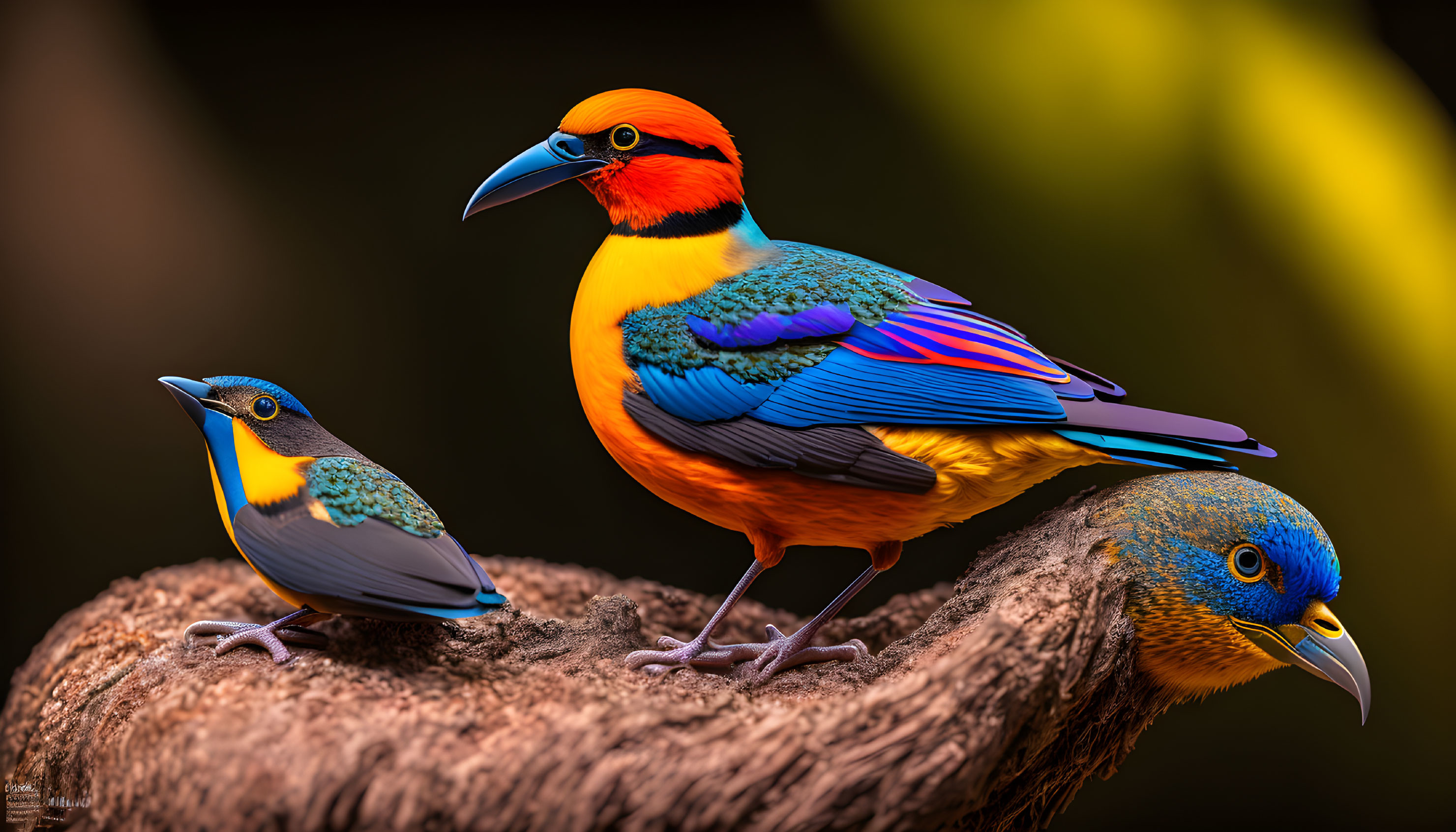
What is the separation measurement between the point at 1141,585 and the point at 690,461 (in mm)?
933

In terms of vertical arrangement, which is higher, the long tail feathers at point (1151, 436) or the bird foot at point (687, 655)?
the long tail feathers at point (1151, 436)

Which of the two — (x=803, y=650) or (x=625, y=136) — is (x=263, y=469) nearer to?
(x=625, y=136)

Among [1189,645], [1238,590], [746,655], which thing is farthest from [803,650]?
[1238,590]

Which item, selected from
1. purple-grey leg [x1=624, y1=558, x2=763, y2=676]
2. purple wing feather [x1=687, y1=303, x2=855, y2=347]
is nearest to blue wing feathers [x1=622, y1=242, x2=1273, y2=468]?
purple wing feather [x1=687, y1=303, x2=855, y2=347]

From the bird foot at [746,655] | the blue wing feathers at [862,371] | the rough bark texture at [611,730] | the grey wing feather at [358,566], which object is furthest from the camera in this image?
the bird foot at [746,655]

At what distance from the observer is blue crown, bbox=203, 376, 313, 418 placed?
1846 mm

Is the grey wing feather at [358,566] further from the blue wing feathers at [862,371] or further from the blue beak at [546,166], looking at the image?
the blue beak at [546,166]

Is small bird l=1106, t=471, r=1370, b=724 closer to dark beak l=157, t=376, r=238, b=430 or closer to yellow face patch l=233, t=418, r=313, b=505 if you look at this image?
yellow face patch l=233, t=418, r=313, b=505

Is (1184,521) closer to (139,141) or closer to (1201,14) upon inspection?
(1201,14)

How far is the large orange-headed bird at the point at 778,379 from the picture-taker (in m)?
1.81

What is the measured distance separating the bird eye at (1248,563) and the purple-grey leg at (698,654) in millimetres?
961

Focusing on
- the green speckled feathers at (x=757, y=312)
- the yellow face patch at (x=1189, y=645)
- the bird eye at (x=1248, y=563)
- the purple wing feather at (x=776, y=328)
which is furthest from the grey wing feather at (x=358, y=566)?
the bird eye at (x=1248, y=563)

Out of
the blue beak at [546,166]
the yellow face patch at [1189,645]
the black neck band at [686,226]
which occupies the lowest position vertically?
the yellow face patch at [1189,645]

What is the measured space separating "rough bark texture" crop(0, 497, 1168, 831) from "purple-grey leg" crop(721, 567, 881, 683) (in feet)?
0.17
